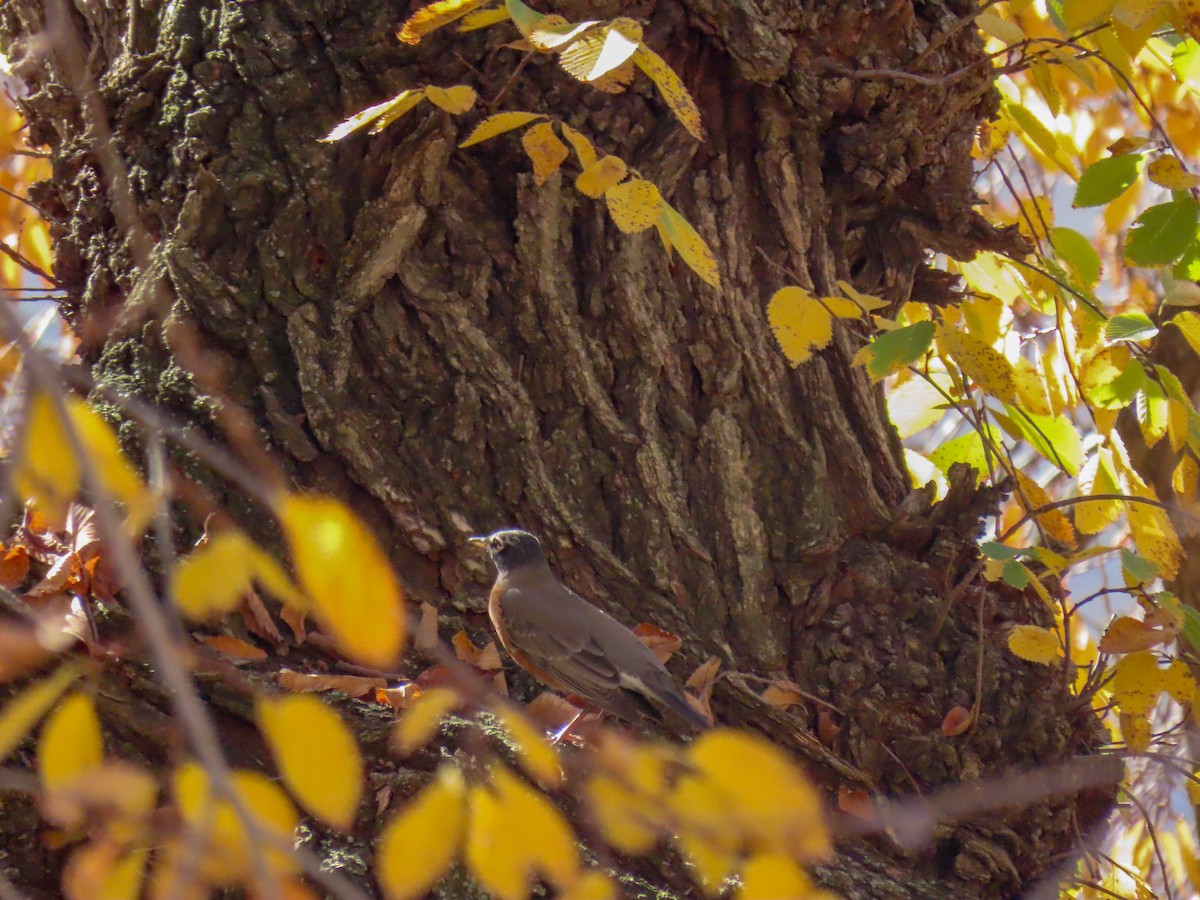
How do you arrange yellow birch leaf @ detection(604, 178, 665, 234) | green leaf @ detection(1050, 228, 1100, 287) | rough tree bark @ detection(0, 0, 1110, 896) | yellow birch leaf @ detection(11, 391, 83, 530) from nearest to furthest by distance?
yellow birch leaf @ detection(11, 391, 83, 530) < yellow birch leaf @ detection(604, 178, 665, 234) < rough tree bark @ detection(0, 0, 1110, 896) < green leaf @ detection(1050, 228, 1100, 287)

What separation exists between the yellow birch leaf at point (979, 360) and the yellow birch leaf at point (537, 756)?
→ 1.09 meters

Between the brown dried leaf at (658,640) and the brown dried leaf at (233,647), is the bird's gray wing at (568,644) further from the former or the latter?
the brown dried leaf at (233,647)

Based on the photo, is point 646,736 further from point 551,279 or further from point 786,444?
point 551,279

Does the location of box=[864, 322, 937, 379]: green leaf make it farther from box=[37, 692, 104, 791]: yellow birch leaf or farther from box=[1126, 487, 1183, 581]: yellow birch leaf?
box=[37, 692, 104, 791]: yellow birch leaf

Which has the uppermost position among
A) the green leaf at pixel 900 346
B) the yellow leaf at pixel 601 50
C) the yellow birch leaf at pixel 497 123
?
the yellow leaf at pixel 601 50

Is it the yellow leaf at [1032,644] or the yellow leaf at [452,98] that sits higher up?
the yellow leaf at [452,98]

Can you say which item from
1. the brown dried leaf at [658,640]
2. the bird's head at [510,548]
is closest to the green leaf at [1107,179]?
the brown dried leaf at [658,640]

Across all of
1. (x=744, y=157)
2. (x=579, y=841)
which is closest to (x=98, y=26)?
(x=744, y=157)

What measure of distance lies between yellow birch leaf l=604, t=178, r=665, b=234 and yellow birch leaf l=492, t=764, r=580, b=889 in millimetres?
893

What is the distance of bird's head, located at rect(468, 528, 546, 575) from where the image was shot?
2188 mm

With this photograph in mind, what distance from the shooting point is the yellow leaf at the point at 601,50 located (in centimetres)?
151

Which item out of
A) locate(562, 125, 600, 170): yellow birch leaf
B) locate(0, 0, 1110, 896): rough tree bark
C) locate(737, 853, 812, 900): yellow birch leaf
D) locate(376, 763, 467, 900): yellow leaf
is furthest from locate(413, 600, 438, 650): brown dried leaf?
locate(562, 125, 600, 170): yellow birch leaf

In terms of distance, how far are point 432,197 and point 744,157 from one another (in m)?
0.70

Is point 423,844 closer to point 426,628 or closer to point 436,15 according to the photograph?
point 426,628
